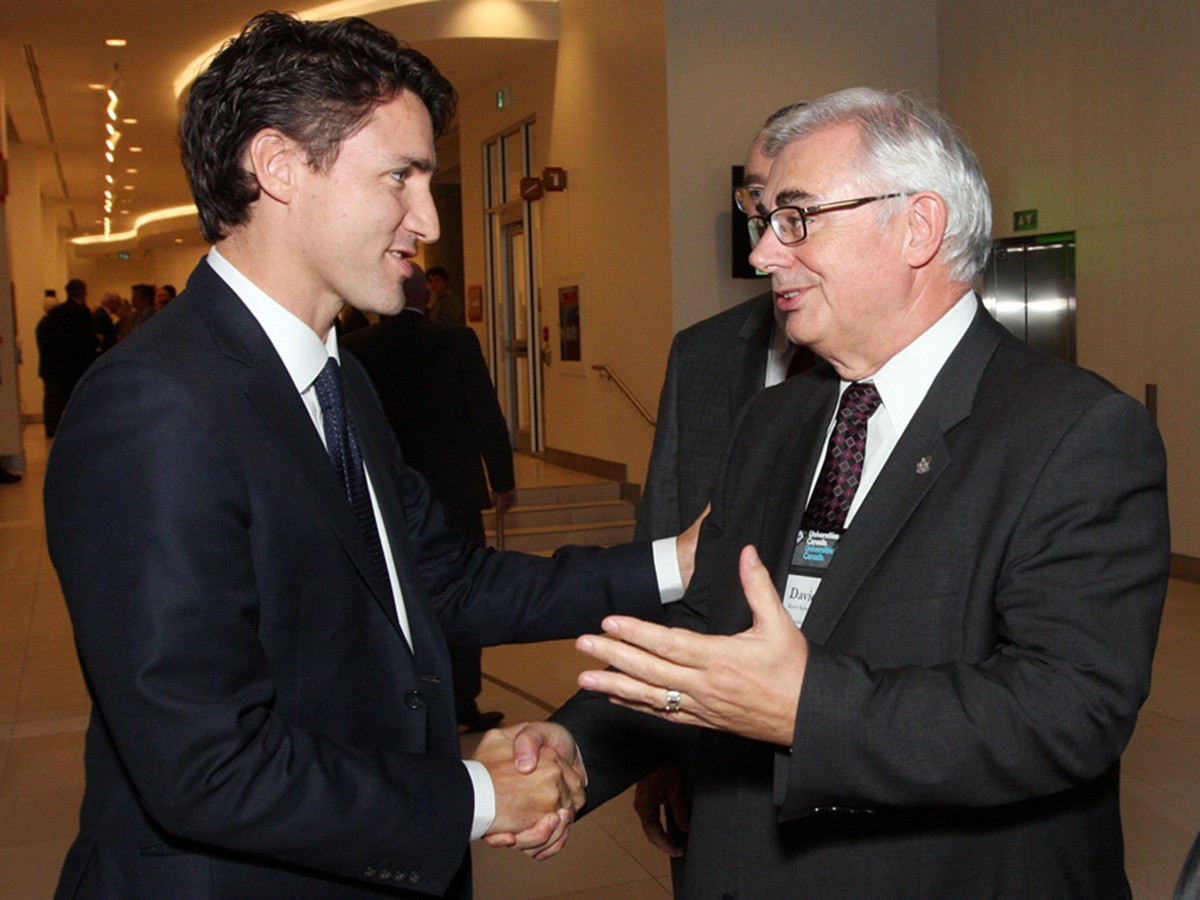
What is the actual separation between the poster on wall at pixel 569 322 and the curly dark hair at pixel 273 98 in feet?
33.6

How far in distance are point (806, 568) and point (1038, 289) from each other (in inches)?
313

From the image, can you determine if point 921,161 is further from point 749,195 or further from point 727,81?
point 727,81

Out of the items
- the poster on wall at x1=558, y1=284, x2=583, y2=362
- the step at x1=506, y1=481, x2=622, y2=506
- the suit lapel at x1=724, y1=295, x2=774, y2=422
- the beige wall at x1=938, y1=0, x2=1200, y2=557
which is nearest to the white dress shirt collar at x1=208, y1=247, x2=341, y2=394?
the suit lapel at x1=724, y1=295, x2=774, y2=422

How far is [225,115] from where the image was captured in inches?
69.0

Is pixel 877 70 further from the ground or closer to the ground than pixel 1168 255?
further from the ground

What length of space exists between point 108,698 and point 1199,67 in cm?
770

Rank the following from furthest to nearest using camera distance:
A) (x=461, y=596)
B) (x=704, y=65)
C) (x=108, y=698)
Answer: (x=704, y=65) → (x=461, y=596) → (x=108, y=698)

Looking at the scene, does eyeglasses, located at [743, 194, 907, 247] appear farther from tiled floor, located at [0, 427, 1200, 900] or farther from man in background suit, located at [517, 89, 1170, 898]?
tiled floor, located at [0, 427, 1200, 900]

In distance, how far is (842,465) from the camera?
1836 mm

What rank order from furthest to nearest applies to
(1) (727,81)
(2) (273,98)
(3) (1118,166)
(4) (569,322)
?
(4) (569,322), (1) (727,81), (3) (1118,166), (2) (273,98)

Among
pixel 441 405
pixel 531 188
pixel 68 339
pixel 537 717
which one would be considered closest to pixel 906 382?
pixel 441 405

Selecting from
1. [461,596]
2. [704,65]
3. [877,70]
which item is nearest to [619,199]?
[704,65]

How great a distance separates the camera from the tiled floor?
3836 mm

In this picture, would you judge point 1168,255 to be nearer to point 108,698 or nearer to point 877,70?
point 877,70
